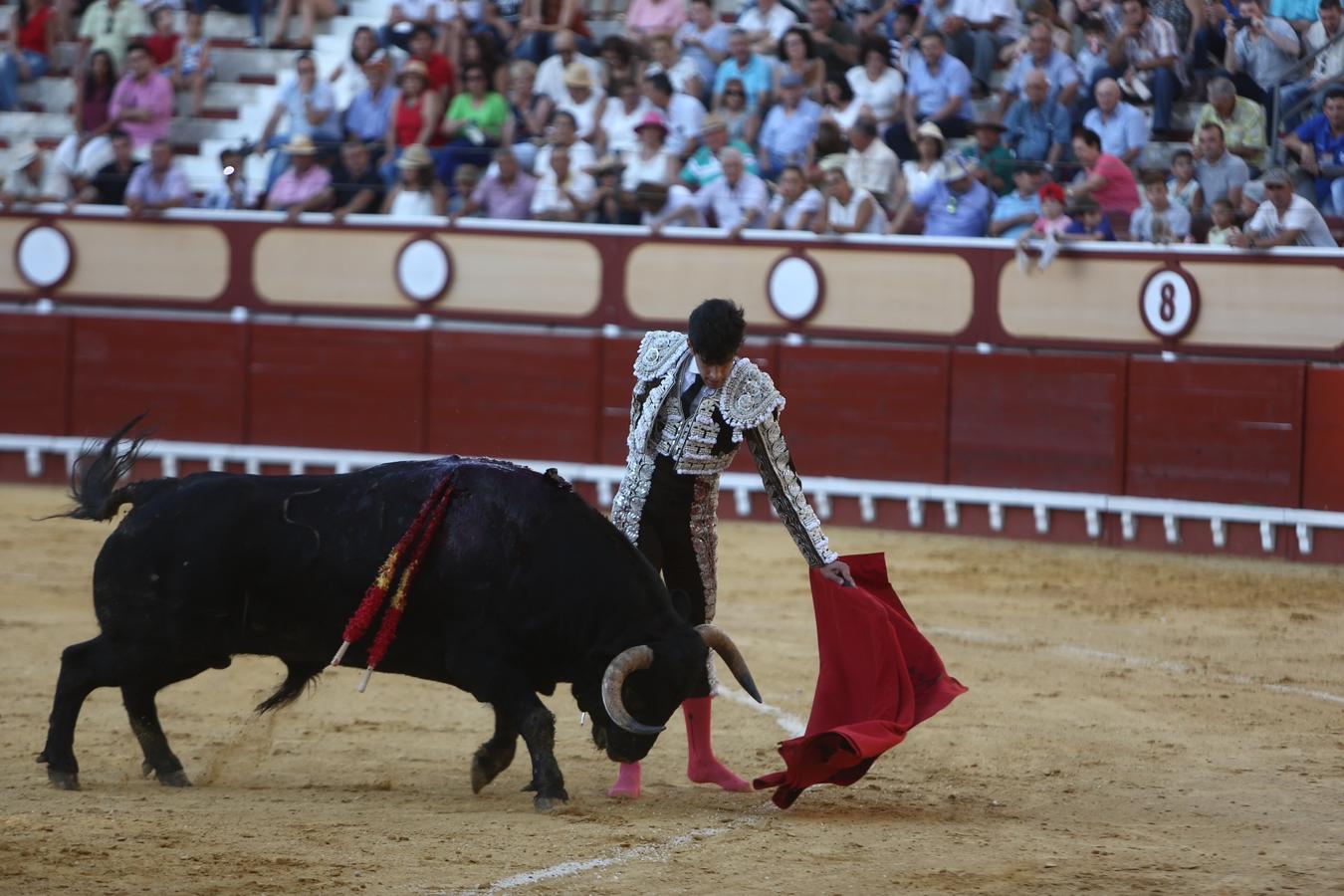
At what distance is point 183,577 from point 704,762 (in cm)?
139

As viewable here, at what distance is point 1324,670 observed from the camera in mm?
6723

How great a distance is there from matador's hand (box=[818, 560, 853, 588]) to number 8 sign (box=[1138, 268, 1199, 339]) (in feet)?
16.8

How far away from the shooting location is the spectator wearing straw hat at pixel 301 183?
11094 millimetres

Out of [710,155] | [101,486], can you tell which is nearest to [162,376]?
[710,155]

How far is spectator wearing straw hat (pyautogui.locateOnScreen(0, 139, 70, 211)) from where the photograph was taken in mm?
11531

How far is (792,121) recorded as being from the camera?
33.8 ft

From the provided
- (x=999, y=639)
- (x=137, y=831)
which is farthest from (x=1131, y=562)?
(x=137, y=831)

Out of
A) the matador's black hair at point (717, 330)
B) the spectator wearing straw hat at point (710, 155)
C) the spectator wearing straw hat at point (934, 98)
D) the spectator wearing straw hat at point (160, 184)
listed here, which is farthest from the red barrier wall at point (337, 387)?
the matador's black hair at point (717, 330)

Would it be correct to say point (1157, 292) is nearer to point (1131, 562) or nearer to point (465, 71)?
point (1131, 562)

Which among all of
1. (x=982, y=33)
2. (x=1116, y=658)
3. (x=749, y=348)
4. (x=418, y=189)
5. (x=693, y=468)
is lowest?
(x=1116, y=658)

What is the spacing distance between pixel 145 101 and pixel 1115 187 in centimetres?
619

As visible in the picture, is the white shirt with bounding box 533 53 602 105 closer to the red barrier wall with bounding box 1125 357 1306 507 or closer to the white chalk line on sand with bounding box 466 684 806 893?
the red barrier wall with bounding box 1125 357 1306 507

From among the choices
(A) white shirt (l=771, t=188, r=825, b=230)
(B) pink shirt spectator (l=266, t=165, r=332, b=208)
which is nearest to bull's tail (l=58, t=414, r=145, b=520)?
(A) white shirt (l=771, t=188, r=825, b=230)

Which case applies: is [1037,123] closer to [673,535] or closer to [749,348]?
[749,348]
